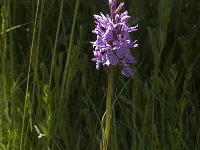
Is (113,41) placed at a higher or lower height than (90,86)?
A: higher

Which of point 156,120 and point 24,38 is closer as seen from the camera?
point 156,120

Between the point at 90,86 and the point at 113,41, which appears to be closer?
the point at 113,41

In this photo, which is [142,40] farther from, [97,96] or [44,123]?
[44,123]

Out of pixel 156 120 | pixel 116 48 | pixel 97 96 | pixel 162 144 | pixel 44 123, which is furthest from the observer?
pixel 97 96

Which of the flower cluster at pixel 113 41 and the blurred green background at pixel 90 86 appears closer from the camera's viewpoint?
the flower cluster at pixel 113 41

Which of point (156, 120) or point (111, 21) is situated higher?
point (111, 21)

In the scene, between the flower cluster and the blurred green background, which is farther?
the blurred green background

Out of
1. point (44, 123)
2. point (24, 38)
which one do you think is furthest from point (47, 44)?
point (44, 123)

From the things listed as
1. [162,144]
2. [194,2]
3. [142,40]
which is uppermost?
[194,2]
